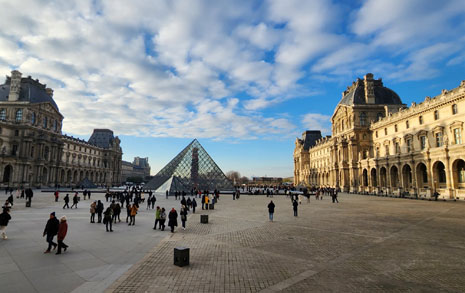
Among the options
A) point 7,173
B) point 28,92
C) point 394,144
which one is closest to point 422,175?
point 394,144

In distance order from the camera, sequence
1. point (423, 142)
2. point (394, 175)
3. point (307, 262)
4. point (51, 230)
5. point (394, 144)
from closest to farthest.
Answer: point (307, 262)
point (51, 230)
point (423, 142)
point (394, 175)
point (394, 144)

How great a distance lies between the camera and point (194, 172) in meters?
41.2

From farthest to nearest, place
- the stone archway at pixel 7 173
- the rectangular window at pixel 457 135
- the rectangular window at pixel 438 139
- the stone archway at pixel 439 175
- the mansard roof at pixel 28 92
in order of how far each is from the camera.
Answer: the mansard roof at pixel 28 92 < the stone archway at pixel 7 173 < the rectangular window at pixel 438 139 < the stone archway at pixel 439 175 < the rectangular window at pixel 457 135

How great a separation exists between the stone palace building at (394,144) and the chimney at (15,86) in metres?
66.6

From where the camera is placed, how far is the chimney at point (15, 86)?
51812mm

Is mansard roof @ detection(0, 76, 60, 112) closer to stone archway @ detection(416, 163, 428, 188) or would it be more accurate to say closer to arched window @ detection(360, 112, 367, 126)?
arched window @ detection(360, 112, 367, 126)

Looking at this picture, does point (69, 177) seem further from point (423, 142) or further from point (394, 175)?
point (423, 142)

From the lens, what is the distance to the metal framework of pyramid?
39844 mm

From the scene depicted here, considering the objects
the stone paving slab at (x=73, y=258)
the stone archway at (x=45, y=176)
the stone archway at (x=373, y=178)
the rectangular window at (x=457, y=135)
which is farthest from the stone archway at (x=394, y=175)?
the stone archway at (x=45, y=176)

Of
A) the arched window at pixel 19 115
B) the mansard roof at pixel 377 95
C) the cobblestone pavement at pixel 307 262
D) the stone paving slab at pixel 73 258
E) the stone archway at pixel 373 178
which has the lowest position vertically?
the cobblestone pavement at pixel 307 262

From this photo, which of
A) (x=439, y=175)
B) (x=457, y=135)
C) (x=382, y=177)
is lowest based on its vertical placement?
(x=382, y=177)

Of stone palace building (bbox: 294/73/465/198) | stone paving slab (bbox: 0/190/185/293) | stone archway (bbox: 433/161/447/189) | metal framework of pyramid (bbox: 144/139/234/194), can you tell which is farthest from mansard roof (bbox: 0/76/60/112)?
stone archway (bbox: 433/161/447/189)

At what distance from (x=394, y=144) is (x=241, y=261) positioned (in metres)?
42.7

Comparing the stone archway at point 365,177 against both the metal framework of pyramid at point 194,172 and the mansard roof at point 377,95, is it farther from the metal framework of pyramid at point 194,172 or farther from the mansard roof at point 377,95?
the metal framework of pyramid at point 194,172
